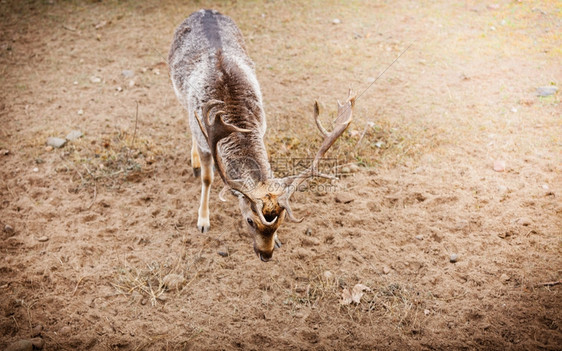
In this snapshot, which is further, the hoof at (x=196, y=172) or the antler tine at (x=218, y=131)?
the hoof at (x=196, y=172)

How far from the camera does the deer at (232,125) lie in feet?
14.3

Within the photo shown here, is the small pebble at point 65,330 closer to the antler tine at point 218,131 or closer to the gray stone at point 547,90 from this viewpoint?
the antler tine at point 218,131

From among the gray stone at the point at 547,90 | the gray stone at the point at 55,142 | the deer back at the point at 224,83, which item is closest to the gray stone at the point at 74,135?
the gray stone at the point at 55,142

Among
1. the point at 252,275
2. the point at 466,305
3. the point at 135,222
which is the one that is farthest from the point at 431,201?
the point at 135,222

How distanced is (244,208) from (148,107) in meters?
4.80

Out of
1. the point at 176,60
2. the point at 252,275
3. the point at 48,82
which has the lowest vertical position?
the point at 252,275

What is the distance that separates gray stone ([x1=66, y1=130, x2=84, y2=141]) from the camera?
24.2 ft

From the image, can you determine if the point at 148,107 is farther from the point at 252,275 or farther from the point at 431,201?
the point at 431,201

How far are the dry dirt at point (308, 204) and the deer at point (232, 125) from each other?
2.57ft

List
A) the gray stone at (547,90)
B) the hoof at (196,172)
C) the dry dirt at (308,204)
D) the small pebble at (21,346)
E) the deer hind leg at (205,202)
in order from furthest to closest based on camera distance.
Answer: the gray stone at (547,90) → the hoof at (196,172) → the deer hind leg at (205,202) → the dry dirt at (308,204) → the small pebble at (21,346)

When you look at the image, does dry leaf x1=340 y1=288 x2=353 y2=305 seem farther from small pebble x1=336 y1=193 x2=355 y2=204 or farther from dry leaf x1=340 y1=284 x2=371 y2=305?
small pebble x1=336 y1=193 x2=355 y2=204

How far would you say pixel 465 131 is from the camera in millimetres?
7316

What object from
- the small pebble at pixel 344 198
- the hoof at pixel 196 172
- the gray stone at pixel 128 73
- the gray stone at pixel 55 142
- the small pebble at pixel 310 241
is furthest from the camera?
the gray stone at pixel 128 73

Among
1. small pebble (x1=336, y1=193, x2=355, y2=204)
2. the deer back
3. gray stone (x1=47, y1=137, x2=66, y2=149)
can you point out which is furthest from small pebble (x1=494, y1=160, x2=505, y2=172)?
gray stone (x1=47, y1=137, x2=66, y2=149)
